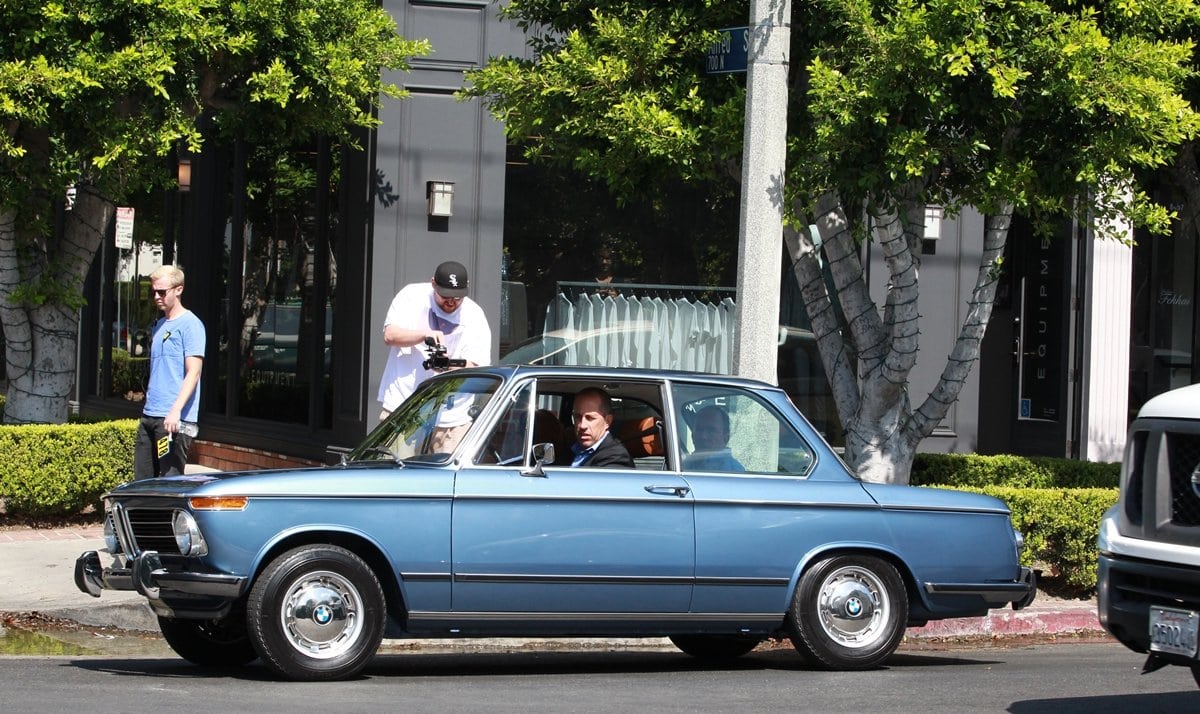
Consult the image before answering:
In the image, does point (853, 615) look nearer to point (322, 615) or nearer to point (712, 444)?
point (712, 444)

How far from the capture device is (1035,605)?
10.3 metres

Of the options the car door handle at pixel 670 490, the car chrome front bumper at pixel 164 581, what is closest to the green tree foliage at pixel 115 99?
the car chrome front bumper at pixel 164 581

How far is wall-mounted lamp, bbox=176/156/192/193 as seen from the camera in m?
17.4

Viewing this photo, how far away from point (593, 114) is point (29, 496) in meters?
5.30

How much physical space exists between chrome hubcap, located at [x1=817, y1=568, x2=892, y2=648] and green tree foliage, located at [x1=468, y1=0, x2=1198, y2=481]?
8.76 feet

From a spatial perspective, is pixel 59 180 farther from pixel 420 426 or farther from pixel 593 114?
pixel 420 426

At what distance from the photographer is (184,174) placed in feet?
57.6

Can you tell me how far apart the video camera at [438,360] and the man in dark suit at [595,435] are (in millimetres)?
1690

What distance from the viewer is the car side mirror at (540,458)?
7.44 m

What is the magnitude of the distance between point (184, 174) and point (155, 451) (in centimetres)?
804

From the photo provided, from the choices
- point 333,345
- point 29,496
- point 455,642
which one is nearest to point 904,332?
point 455,642

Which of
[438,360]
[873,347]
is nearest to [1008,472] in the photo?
[873,347]

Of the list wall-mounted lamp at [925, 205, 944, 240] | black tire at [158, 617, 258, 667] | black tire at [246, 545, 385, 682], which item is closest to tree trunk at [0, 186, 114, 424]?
black tire at [158, 617, 258, 667]

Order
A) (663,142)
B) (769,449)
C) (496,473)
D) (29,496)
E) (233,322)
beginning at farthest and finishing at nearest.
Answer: (233,322) → (29,496) → (663,142) → (769,449) → (496,473)
